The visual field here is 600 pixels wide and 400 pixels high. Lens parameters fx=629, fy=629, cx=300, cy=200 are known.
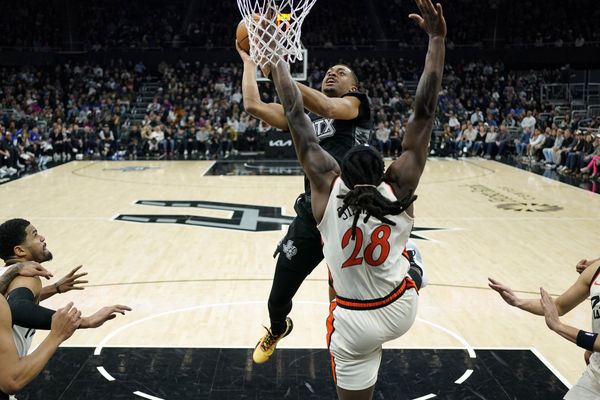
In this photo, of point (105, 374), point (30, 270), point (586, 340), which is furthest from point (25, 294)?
point (586, 340)

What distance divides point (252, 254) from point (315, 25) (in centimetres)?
2213

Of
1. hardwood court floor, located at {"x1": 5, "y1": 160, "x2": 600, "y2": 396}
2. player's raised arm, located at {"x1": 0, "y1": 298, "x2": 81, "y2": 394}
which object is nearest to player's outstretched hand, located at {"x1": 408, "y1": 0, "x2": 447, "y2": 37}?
player's raised arm, located at {"x1": 0, "y1": 298, "x2": 81, "y2": 394}

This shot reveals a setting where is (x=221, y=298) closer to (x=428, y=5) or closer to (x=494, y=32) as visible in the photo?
(x=428, y=5)

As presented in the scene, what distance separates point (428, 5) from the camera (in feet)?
9.00

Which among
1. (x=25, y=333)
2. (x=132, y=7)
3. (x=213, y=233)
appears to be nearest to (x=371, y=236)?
(x=25, y=333)

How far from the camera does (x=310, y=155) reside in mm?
2736

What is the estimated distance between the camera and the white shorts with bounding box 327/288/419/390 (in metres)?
2.74

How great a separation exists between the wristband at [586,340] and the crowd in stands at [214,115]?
12.2 meters

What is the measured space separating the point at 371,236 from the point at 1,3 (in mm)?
29467

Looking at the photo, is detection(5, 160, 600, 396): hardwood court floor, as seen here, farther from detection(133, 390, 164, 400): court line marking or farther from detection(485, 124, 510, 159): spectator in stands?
detection(485, 124, 510, 159): spectator in stands

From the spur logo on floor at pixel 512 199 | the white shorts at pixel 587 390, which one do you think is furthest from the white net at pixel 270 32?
the spur logo on floor at pixel 512 199

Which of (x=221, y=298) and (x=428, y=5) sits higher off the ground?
(x=428, y=5)

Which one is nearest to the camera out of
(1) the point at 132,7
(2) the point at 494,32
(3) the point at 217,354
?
(3) the point at 217,354

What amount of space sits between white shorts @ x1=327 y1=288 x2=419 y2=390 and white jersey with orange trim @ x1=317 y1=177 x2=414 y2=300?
3.2 inches
